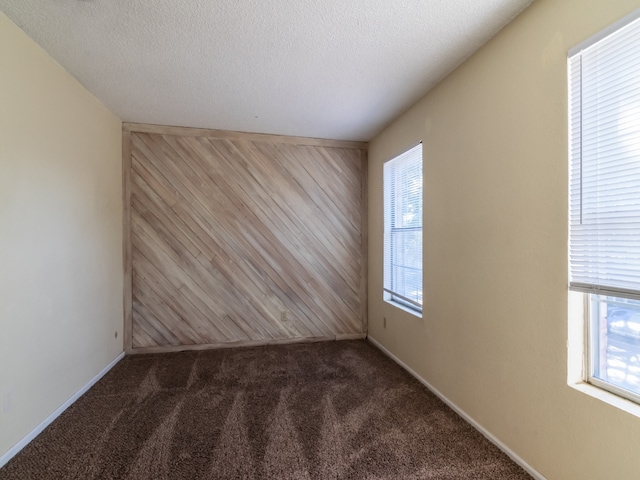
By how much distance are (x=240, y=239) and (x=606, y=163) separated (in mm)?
3253

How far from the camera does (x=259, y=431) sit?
2.04 meters

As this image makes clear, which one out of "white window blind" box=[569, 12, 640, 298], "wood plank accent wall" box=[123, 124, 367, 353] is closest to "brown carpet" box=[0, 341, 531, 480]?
"wood plank accent wall" box=[123, 124, 367, 353]

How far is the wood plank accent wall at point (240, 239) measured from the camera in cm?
348

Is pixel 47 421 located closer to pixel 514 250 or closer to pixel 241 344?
pixel 241 344

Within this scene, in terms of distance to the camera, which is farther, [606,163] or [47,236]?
[47,236]

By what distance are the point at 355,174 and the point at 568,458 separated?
329 cm

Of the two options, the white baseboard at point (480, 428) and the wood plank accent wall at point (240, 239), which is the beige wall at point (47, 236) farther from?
the white baseboard at point (480, 428)

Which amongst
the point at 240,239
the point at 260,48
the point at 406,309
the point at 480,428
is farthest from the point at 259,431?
the point at 260,48

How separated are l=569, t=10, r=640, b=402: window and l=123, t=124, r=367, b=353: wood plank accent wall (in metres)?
2.67

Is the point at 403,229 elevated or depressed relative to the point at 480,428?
elevated

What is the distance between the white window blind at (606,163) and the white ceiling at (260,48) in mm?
602

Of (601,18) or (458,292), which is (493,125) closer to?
(601,18)

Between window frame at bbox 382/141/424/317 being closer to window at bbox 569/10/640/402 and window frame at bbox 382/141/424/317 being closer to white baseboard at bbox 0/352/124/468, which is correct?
window at bbox 569/10/640/402

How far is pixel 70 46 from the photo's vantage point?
2.06 m
